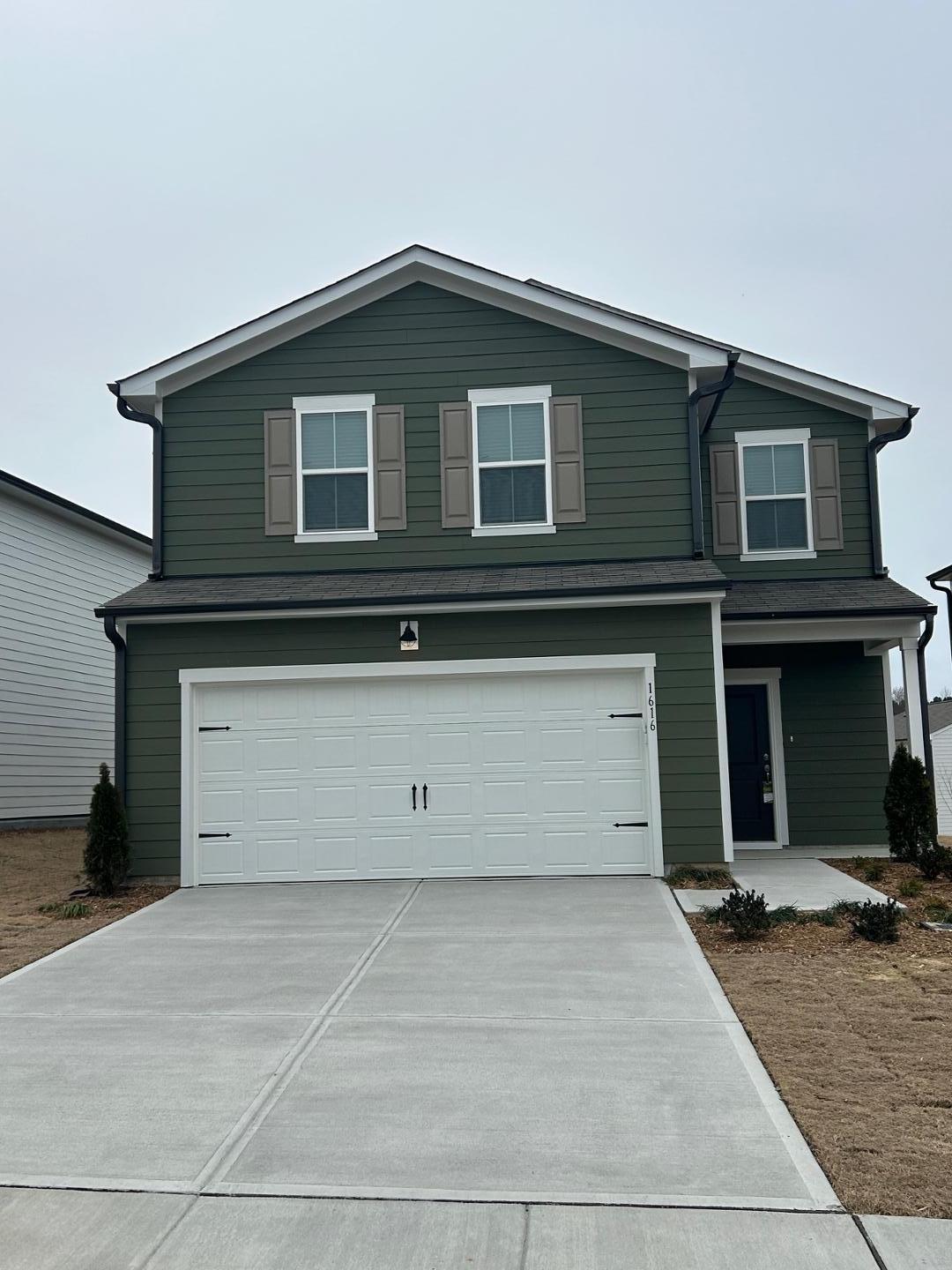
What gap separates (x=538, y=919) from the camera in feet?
31.3

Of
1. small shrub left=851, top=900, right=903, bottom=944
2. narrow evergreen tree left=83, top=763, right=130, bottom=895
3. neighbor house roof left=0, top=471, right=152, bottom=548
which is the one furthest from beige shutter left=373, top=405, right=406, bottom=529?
neighbor house roof left=0, top=471, right=152, bottom=548

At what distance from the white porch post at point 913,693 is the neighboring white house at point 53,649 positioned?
13027 mm

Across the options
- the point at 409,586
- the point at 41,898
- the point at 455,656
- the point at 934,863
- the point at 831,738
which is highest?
the point at 409,586

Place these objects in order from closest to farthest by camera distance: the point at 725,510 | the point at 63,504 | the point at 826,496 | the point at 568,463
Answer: the point at 568,463
the point at 826,496
the point at 725,510
the point at 63,504

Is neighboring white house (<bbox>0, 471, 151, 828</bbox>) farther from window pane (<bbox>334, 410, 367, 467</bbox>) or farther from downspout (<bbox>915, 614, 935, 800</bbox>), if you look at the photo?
downspout (<bbox>915, 614, 935, 800</bbox>)

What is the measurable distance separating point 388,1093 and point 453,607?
666cm

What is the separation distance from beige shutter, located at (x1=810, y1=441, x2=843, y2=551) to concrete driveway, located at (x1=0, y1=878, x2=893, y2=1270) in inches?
256

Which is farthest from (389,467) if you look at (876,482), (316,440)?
(876,482)

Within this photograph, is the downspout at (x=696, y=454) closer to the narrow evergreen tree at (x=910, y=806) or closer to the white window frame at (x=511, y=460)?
the white window frame at (x=511, y=460)

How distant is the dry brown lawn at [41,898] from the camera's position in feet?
30.2

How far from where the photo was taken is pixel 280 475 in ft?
41.8

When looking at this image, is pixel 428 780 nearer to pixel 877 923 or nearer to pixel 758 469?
pixel 877 923

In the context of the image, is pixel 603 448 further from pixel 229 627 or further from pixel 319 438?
pixel 229 627

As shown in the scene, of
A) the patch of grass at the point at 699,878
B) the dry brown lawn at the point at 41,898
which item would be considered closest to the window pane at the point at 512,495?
the patch of grass at the point at 699,878
